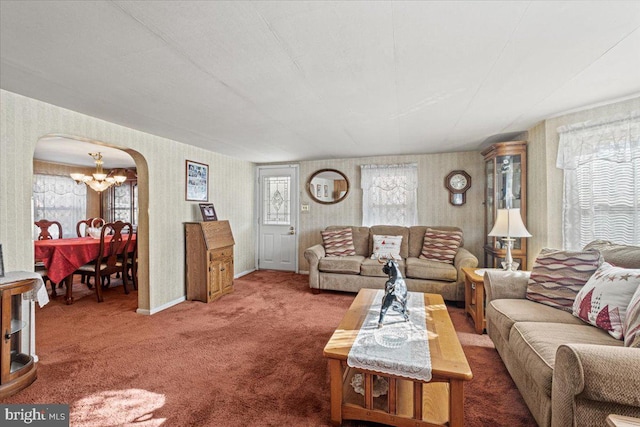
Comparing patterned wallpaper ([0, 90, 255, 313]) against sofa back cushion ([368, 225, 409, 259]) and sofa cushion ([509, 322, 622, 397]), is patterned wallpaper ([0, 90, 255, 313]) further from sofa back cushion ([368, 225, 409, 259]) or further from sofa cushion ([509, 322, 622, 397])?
sofa cushion ([509, 322, 622, 397])

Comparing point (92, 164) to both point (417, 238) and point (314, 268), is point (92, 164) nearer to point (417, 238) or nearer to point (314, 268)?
point (314, 268)

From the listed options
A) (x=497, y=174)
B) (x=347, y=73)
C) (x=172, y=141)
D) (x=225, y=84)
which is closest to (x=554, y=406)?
(x=347, y=73)

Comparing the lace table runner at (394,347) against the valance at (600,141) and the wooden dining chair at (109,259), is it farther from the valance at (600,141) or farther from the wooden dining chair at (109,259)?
the wooden dining chair at (109,259)

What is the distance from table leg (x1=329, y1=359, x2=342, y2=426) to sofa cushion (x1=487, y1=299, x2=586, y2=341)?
123 centimetres

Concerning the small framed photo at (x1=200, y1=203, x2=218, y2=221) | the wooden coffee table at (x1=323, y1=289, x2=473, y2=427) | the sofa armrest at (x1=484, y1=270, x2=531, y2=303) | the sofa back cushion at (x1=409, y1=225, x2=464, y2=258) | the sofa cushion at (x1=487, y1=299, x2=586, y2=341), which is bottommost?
the wooden coffee table at (x1=323, y1=289, x2=473, y2=427)

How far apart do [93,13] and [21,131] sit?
5.53 feet

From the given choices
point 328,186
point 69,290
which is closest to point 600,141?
point 328,186

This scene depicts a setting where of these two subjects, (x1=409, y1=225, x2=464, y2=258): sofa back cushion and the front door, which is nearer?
(x1=409, y1=225, x2=464, y2=258): sofa back cushion

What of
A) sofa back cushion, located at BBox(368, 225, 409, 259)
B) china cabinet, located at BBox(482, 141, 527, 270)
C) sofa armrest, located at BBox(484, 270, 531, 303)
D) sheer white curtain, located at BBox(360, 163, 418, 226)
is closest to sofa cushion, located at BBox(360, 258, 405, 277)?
sofa back cushion, located at BBox(368, 225, 409, 259)

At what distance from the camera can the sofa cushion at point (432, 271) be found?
373cm

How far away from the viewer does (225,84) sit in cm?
208

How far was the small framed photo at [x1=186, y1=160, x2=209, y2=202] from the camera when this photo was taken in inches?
159

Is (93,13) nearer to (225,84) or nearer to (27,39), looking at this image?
(27,39)

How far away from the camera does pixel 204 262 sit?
3.83 meters
